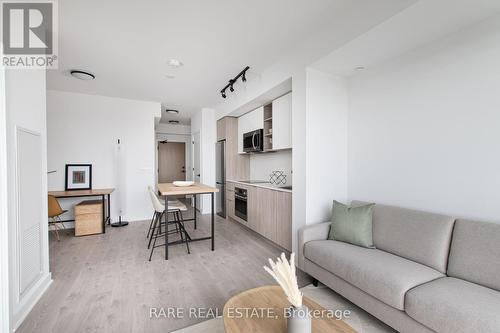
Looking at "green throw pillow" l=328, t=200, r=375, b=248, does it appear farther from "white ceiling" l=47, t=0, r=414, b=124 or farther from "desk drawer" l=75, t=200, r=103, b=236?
"desk drawer" l=75, t=200, r=103, b=236

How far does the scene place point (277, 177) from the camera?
13.3 feet

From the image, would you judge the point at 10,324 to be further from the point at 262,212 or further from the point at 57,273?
the point at 262,212

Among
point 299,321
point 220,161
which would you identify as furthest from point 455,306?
point 220,161

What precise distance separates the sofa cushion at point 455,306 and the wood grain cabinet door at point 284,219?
63.4 inches

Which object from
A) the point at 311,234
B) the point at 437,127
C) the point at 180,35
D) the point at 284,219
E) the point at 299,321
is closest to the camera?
the point at 299,321

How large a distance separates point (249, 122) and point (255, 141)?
640 mm

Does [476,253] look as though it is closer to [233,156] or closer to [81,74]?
[233,156]

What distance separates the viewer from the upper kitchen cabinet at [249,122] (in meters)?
4.04

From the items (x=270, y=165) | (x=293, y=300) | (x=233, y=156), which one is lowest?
(x=293, y=300)

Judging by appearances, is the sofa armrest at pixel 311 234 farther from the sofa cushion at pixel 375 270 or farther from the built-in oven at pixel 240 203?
the built-in oven at pixel 240 203

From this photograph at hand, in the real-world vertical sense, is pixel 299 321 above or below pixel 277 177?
below

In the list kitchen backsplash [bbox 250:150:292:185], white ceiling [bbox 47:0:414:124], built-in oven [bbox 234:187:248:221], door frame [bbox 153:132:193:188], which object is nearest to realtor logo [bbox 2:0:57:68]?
white ceiling [bbox 47:0:414:124]

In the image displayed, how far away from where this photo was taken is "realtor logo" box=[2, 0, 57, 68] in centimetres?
170

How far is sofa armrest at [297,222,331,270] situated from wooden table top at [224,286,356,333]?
3.09ft
